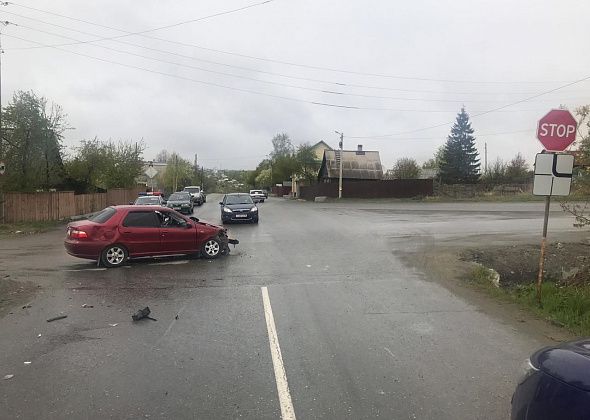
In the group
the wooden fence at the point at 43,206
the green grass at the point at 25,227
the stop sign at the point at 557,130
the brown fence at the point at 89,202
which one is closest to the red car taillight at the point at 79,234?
the stop sign at the point at 557,130

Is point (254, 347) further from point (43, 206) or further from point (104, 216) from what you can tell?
point (43, 206)

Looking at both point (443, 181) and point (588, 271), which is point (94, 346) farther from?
point (443, 181)

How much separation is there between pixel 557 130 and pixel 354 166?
5743 centimetres

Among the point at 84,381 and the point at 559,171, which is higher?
the point at 559,171

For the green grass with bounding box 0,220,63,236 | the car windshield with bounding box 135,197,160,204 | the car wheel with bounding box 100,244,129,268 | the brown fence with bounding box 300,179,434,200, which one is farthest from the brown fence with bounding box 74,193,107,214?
the brown fence with bounding box 300,179,434,200

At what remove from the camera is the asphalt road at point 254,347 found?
14.3 feet

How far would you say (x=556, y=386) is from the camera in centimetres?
258

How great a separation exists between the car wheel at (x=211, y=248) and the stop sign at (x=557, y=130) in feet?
28.0

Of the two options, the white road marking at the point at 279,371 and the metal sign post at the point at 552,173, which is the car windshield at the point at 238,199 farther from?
the metal sign post at the point at 552,173

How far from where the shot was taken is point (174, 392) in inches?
180

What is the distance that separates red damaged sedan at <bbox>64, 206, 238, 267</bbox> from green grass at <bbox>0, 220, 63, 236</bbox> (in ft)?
34.9

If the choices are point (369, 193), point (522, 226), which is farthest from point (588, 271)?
point (369, 193)

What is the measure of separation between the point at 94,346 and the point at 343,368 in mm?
3052

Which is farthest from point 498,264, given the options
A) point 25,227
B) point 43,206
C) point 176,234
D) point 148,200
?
point 43,206
